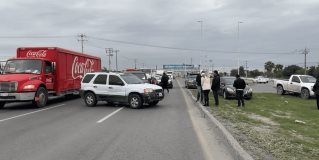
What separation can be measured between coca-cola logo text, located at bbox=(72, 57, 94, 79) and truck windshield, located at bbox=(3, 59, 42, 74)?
190 inches

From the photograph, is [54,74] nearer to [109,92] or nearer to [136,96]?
Answer: [109,92]

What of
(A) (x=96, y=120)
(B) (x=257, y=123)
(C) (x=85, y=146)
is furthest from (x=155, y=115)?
(C) (x=85, y=146)

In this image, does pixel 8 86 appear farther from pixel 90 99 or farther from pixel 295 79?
pixel 295 79

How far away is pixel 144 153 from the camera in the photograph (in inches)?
331

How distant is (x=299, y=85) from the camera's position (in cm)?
2920

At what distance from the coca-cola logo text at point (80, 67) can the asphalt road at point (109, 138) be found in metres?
10.2

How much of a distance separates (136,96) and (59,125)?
6.64 metres

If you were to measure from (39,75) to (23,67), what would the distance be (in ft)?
3.06

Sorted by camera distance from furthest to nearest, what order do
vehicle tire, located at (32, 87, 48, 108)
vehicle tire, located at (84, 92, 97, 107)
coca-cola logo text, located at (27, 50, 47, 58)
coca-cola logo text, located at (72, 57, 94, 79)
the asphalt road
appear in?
1. coca-cola logo text, located at (72, 57, 94, 79)
2. coca-cola logo text, located at (27, 50, 47, 58)
3. vehicle tire, located at (84, 92, 97, 107)
4. vehicle tire, located at (32, 87, 48, 108)
5. the asphalt road

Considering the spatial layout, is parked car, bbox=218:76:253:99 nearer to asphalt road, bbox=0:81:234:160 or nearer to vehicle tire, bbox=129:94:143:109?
vehicle tire, bbox=129:94:143:109

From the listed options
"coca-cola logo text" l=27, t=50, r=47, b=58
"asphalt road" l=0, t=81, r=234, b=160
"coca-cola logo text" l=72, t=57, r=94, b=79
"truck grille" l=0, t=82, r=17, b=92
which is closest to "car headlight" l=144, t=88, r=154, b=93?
"asphalt road" l=0, t=81, r=234, b=160

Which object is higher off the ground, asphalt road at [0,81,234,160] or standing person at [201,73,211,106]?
standing person at [201,73,211,106]

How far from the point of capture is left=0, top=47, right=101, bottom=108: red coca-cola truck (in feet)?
62.1

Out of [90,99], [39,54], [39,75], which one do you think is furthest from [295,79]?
[39,75]
